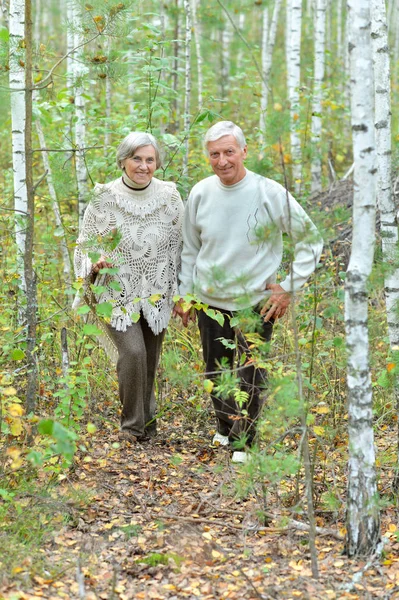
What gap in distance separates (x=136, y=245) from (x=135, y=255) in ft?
0.20

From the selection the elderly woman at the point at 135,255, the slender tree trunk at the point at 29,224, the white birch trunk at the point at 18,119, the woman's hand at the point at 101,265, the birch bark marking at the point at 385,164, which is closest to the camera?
the birch bark marking at the point at 385,164

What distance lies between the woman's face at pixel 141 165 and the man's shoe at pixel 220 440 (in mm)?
1669

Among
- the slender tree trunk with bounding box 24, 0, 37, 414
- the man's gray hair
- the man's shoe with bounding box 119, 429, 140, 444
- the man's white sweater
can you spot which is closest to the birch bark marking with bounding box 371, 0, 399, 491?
the man's white sweater

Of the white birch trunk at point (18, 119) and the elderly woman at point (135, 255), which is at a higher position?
the white birch trunk at point (18, 119)

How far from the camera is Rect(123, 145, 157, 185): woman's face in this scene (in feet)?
13.8

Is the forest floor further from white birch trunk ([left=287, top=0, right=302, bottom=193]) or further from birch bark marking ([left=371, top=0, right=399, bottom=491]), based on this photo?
white birch trunk ([left=287, top=0, right=302, bottom=193])

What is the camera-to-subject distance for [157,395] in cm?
511

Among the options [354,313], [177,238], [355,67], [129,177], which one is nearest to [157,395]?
[177,238]

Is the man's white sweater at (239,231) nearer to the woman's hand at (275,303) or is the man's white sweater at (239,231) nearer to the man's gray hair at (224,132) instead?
the woman's hand at (275,303)

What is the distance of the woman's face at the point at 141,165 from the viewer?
13.8 feet

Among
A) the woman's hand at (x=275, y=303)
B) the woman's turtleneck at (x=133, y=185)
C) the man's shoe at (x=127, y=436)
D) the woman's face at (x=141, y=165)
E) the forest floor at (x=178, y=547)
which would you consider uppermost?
the woman's face at (x=141, y=165)

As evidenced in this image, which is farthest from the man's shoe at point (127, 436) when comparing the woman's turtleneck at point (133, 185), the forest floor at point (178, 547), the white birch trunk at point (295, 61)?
the white birch trunk at point (295, 61)

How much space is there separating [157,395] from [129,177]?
5.35 feet

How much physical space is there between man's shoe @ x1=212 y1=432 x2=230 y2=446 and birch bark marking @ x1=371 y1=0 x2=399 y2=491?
1233mm
